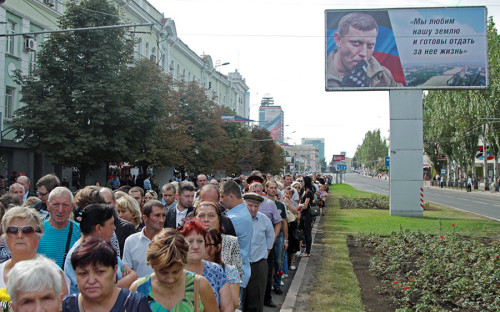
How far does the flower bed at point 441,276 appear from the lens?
702cm

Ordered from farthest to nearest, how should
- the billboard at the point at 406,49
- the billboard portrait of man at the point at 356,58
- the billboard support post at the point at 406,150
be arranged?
the billboard support post at the point at 406,150 < the billboard portrait of man at the point at 356,58 < the billboard at the point at 406,49

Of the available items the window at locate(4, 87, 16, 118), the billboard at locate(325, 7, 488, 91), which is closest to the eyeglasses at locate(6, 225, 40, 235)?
the billboard at locate(325, 7, 488, 91)

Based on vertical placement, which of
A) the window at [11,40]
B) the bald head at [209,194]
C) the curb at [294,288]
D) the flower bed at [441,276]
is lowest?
the curb at [294,288]

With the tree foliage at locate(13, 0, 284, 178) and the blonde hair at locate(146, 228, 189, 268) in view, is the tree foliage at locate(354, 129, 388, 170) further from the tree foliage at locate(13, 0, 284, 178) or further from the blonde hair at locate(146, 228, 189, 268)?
the blonde hair at locate(146, 228, 189, 268)

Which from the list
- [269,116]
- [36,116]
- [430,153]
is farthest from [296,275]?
[269,116]

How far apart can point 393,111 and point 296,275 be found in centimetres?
1498

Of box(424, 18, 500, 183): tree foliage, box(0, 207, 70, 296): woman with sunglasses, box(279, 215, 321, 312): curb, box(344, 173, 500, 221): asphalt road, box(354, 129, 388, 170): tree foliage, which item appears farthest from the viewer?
box(354, 129, 388, 170): tree foliage

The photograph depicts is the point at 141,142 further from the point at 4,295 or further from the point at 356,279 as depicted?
the point at 4,295

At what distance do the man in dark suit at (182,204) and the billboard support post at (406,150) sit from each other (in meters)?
17.5

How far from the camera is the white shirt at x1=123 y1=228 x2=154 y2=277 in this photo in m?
4.62

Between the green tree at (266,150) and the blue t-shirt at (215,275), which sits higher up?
the green tree at (266,150)

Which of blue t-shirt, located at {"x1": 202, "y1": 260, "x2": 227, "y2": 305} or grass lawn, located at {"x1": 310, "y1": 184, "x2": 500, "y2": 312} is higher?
blue t-shirt, located at {"x1": 202, "y1": 260, "x2": 227, "y2": 305}

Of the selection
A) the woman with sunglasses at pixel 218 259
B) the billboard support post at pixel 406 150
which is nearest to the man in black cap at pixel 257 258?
the woman with sunglasses at pixel 218 259

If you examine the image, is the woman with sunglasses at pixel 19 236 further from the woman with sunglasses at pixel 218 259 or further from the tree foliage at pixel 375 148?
the tree foliage at pixel 375 148
